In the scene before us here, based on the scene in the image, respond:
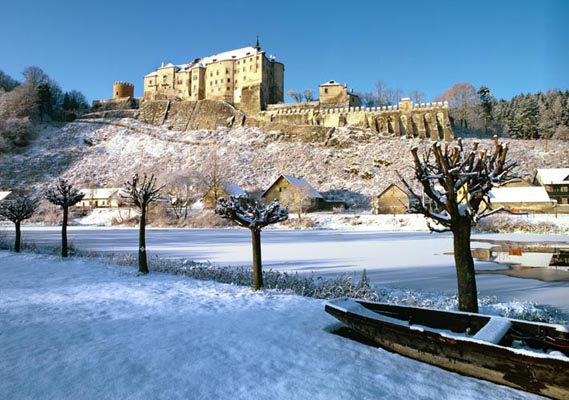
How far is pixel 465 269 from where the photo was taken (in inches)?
270

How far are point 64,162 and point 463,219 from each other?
256ft

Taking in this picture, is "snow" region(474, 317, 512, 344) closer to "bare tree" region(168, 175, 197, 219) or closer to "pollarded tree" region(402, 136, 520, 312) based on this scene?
"pollarded tree" region(402, 136, 520, 312)

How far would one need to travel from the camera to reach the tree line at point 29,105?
75812 millimetres

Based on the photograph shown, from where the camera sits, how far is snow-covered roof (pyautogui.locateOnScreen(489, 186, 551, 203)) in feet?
148

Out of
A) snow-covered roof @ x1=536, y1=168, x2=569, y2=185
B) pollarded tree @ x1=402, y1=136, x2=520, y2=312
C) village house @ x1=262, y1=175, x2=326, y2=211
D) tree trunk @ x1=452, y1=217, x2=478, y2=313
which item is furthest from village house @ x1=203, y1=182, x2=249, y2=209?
tree trunk @ x1=452, y1=217, x2=478, y2=313

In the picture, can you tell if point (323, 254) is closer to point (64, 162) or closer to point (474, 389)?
point (474, 389)

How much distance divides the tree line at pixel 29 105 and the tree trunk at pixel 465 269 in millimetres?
85329

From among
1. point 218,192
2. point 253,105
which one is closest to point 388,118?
point 253,105

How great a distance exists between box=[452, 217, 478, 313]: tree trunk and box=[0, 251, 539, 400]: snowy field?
2.20 metres

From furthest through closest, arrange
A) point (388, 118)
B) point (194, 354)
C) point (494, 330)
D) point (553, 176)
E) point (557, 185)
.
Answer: point (388, 118), point (553, 176), point (557, 185), point (194, 354), point (494, 330)

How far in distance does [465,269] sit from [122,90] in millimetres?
108879

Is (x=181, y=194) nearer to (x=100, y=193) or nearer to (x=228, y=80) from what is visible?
(x=100, y=193)

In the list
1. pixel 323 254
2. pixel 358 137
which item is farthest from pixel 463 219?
pixel 358 137

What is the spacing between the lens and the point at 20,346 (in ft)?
18.1
